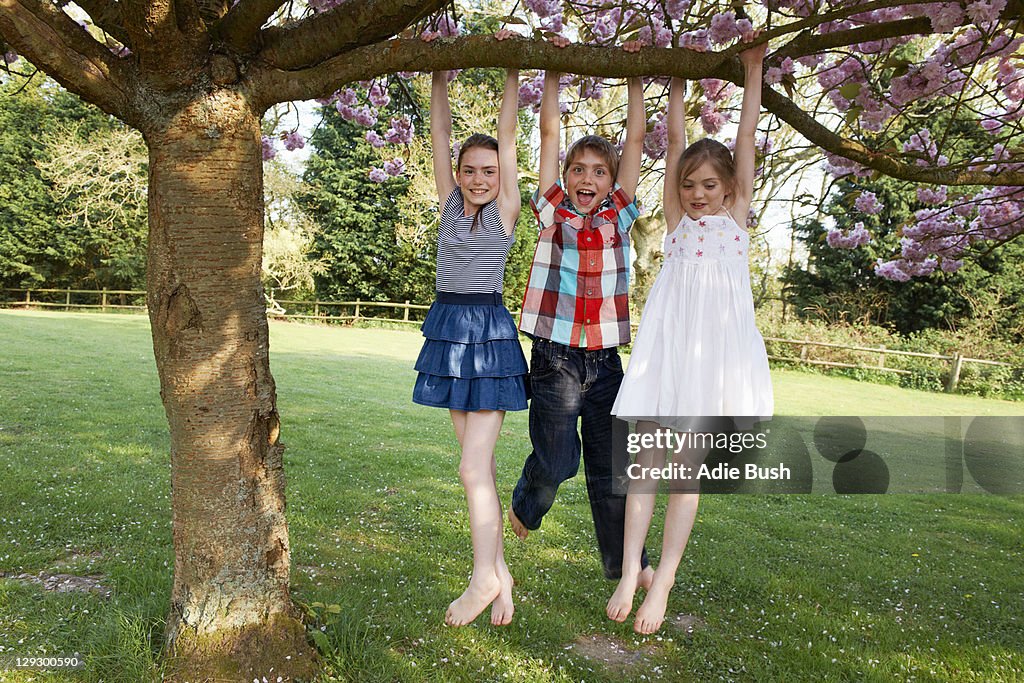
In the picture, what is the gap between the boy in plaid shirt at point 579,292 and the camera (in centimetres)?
268

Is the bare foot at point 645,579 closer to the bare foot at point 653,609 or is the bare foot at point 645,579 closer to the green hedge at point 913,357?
the bare foot at point 653,609

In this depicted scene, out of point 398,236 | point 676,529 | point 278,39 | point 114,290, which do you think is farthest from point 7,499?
point 114,290

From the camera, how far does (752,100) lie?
8.23 feet

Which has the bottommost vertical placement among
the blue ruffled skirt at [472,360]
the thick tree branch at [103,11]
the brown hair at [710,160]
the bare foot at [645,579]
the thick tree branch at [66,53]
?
the bare foot at [645,579]

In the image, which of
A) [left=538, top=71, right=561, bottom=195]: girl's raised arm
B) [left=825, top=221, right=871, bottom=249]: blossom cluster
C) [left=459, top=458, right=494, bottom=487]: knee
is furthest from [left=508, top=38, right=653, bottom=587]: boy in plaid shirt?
[left=825, top=221, right=871, bottom=249]: blossom cluster

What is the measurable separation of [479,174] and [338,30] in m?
0.69

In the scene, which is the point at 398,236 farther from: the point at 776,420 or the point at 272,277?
the point at 776,420

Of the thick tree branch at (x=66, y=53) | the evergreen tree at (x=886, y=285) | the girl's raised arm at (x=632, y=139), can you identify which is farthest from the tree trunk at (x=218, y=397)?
the evergreen tree at (x=886, y=285)

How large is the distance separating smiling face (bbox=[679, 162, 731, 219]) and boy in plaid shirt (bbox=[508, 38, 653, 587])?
0.67ft

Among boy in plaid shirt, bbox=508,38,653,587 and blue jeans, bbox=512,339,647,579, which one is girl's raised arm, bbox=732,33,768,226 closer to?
boy in plaid shirt, bbox=508,38,653,587

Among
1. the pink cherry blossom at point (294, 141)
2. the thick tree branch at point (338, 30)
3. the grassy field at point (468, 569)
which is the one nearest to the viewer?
the thick tree branch at point (338, 30)

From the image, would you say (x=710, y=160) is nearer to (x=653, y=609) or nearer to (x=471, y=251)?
(x=471, y=251)

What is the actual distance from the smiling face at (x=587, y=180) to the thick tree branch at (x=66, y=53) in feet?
5.39

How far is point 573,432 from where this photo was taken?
9.04ft
